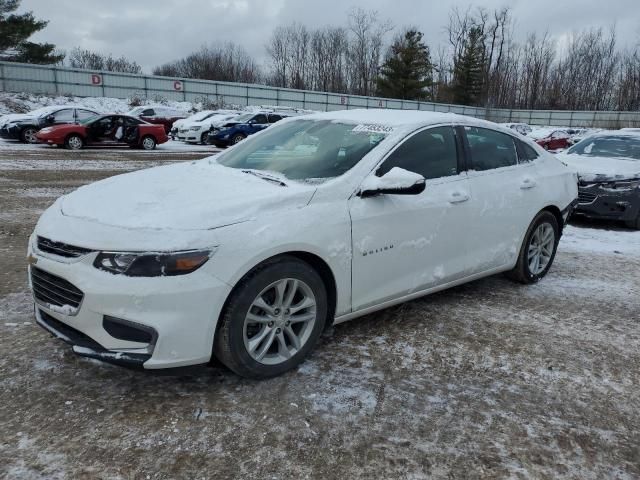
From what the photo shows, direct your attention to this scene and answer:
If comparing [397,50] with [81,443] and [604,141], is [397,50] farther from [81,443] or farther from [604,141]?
[81,443]

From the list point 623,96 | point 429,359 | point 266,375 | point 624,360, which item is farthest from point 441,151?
point 623,96

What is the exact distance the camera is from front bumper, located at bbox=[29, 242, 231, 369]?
100 inches

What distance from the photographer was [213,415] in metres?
2.70

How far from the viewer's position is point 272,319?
2.98 m

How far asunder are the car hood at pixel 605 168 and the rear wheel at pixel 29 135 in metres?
18.4

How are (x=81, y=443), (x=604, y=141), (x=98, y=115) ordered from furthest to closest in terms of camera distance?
1. (x=98, y=115)
2. (x=604, y=141)
3. (x=81, y=443)

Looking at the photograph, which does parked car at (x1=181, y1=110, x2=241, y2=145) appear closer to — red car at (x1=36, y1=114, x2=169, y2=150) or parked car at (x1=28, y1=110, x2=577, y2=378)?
red car at (x1=36, y1=114, x2=169, y2=150)

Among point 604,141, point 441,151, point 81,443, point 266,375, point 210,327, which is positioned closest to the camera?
point 81,443

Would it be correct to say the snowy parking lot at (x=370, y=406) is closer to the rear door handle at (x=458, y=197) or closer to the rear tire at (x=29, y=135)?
the rear door handle at (x=458, y=197)

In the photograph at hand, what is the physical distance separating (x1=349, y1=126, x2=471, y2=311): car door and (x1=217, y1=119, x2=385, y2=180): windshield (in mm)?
239

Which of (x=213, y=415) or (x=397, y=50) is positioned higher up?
(x=397, y=50)

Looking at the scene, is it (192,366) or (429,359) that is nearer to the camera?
(192,366)

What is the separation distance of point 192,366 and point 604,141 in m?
8.84

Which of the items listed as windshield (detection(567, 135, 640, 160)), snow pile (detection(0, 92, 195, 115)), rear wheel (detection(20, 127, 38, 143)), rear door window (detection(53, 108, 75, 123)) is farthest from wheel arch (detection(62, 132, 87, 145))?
windshield (detection(567, 135, 640, 160))
